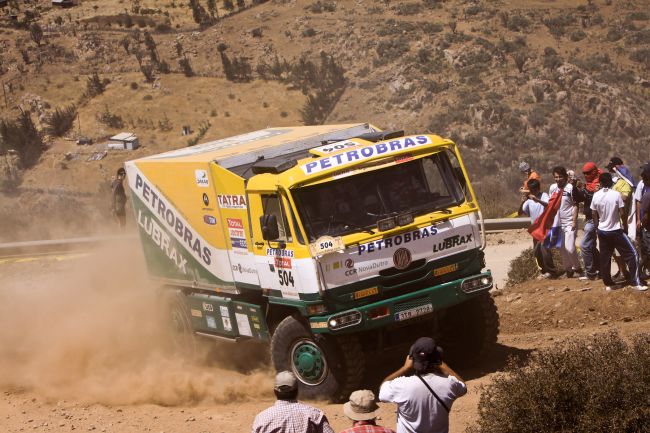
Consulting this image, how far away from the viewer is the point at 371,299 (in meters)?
10.8

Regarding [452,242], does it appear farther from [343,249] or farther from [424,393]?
[424,393]

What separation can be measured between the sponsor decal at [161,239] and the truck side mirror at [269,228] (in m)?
2.87

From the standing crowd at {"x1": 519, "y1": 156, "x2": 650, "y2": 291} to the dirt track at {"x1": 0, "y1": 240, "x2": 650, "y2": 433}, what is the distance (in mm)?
396

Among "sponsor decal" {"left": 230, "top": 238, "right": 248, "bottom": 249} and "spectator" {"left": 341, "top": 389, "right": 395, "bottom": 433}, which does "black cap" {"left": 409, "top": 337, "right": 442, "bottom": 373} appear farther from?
"sponsor decal" {"left": 230, "top": 238, "right": 248, "bottom": 249}

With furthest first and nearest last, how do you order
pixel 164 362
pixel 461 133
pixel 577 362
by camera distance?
1. pixel 461 133
2. pixel 164 362
3. pixel 577 362

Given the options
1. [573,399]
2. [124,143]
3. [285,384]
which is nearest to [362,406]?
[285,384]

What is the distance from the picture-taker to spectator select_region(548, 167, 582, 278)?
567 inches

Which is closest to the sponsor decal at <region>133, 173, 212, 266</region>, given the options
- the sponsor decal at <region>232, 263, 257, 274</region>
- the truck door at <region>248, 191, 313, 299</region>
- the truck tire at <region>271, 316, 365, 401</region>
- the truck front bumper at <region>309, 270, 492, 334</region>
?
the sponsor decal at <region>232, 263, 257, 274</region>

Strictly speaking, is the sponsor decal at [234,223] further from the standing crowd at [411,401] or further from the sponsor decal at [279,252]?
the standing crowd at [411,401]

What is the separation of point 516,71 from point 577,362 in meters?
34.0

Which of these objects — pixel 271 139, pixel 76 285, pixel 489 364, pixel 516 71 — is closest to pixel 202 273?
pixel 271 139

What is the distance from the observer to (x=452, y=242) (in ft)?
36.1

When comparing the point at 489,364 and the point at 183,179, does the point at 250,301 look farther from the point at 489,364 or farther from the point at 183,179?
the point at 489,364

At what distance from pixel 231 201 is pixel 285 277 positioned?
133cm
